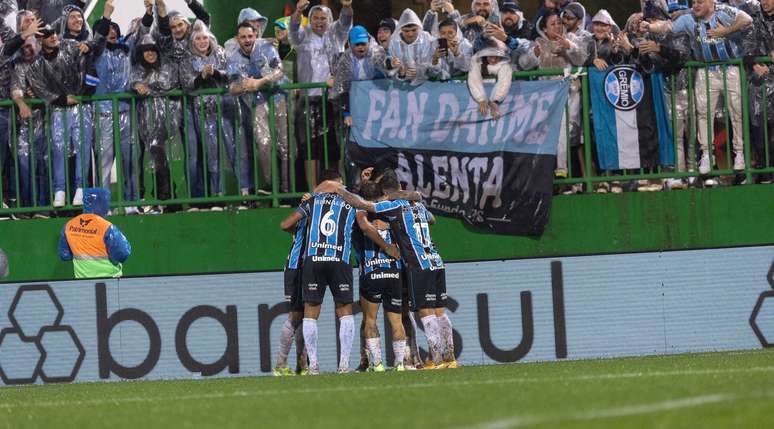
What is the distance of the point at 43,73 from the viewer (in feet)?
53.8

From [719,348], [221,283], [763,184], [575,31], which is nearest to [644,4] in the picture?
[575,31]

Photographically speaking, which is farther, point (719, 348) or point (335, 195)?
point (719, 348)

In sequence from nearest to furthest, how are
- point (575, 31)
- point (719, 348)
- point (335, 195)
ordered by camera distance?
point (335, 195)
point (719, 348)
point (575, 31)

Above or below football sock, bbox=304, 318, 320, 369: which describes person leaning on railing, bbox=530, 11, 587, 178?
above

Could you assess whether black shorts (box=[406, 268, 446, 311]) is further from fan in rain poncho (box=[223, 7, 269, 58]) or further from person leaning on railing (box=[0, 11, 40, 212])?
person leaning on railing (box=[0, 11, 40, 212])

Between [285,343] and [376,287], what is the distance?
1.04 m

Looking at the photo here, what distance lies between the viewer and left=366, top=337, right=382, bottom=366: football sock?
1388cm

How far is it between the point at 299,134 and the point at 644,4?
166 inches

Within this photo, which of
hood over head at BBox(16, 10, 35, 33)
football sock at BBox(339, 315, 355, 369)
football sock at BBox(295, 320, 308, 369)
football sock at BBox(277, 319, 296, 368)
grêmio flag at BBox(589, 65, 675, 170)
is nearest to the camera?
football sock at BBox(339, 315, 355, 369)

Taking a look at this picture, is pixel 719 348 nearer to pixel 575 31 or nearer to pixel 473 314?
pixel 473 314

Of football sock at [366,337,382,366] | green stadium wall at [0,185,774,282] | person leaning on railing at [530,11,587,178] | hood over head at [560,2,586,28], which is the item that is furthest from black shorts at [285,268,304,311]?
hood over head at [560,2,586,28]

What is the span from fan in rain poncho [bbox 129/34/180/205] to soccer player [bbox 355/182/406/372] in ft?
9.85

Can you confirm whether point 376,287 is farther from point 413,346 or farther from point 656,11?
point 656,11

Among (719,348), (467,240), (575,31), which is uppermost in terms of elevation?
(575,31)
